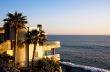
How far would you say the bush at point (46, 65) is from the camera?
42.2 m

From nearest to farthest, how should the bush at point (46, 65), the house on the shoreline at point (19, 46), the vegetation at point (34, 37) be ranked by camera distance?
the house on the shoreline at point (19, 46), the vegetation at point (34, 37), the bush at point (46, 65)

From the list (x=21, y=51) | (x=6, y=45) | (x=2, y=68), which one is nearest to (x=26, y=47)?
(x=21, y=51)

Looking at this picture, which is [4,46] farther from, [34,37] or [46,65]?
[46,65]

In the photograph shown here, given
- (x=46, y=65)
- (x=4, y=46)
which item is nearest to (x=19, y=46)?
(x=4, y=46)

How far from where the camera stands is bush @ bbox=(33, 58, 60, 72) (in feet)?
139

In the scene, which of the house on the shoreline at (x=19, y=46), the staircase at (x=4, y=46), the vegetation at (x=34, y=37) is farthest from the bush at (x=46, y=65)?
the staircase at (x=4, y=46)

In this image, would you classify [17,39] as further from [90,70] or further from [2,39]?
[90,70]

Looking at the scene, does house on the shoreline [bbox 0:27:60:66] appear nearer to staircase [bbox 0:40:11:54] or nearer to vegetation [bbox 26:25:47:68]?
staircase [bbox 0:40:11:54]

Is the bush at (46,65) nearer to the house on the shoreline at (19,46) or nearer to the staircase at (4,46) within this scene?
the house on the shoreline at (19,46)

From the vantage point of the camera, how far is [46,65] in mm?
42344

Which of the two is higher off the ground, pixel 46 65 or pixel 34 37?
pixel 34 37

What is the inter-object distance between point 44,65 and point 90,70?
1184 inches

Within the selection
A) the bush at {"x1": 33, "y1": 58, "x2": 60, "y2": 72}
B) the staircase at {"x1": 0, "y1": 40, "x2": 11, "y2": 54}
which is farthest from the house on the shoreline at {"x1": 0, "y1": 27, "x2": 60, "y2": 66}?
the bush at {"x1": 33, "y1": 58, "x2": 60, "y2": 72}

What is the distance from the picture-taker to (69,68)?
2739 inches
